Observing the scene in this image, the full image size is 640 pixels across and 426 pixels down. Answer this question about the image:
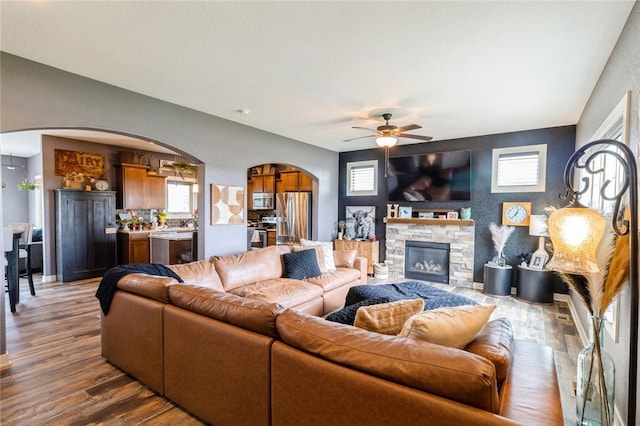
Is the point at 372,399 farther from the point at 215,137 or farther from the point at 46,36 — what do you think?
the point at 215,137

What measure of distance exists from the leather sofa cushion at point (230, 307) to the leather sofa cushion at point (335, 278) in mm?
2062

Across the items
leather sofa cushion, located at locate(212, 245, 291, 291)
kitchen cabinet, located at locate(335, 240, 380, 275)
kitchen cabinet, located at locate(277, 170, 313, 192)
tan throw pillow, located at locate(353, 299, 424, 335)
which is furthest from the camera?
kitchen cabinet, located at locate(277, 170, 313, 192)

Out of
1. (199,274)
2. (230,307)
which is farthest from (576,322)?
(199,274)

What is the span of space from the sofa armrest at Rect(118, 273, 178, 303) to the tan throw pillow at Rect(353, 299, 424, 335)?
148cm

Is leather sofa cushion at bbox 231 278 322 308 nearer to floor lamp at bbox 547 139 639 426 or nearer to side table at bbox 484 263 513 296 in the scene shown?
floor lamp at bbox 547 139 639 426

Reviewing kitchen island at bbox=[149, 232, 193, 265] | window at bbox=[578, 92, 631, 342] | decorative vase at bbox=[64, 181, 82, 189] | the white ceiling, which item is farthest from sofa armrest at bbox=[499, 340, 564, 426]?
decorative vase at bbox=[64, 181, 82, 189]

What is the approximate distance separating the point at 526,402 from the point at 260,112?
4.00 meters

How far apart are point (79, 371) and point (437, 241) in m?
5.57

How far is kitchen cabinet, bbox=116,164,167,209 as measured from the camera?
6.47 m

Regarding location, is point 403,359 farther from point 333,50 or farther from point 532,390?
point 333,50

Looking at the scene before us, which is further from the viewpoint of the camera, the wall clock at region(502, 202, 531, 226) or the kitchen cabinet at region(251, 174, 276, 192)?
the kitchen cabinet at region(251, 174, 276, 192)

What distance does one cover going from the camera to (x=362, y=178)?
6.96m

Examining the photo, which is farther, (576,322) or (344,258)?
(344,258)

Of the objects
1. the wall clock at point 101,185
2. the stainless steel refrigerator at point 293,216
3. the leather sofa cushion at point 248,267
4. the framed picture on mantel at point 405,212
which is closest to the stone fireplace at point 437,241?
the framed picture on mantel at point 405,212
